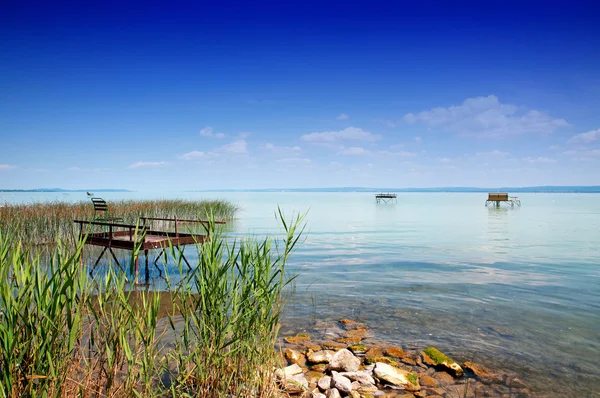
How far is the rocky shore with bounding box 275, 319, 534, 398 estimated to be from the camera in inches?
204

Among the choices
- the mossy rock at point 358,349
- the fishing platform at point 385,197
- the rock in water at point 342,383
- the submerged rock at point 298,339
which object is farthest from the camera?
the fishing platform at point 385,197

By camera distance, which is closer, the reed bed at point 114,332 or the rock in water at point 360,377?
the reed bed at point 114,332

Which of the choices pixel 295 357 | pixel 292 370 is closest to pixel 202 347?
pixel 292 370

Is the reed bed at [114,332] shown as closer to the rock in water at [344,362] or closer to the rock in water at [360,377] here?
the rock in water at [360,377]

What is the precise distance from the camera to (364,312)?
30.0 ft

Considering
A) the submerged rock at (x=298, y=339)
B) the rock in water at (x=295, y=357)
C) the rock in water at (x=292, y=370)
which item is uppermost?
the rock in water at (x=292, y=370)

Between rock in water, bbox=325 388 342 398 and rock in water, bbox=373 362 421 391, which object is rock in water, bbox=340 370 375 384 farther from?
rock in water, bbox=325 388 342 398

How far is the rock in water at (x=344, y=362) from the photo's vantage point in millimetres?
5773

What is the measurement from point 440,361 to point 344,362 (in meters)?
1.58

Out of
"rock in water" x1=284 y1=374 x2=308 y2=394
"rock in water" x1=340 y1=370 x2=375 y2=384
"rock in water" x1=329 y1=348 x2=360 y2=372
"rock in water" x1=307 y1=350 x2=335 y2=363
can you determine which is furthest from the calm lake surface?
"rock in water" x1=284 y1=374 x2=308 y2=394

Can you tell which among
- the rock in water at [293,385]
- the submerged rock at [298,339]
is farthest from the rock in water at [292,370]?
the submerged rock at [298,339]

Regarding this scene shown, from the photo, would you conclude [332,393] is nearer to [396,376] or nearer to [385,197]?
[396,376]

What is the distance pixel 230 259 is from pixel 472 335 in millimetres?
5706

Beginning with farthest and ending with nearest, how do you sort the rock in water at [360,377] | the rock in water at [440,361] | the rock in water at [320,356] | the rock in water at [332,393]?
the rock in water at [320,356] < the rock in water at [440,361] < the rock in water at [360,377] < the rock in water at [332,393]
